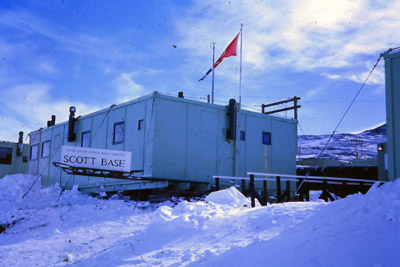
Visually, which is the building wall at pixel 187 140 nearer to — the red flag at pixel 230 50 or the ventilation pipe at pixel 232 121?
the ventilation pipe at pixel 232 121

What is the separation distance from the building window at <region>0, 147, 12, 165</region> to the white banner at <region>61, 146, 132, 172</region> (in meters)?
21.2

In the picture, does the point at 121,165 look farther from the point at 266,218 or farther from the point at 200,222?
the point at 266,218

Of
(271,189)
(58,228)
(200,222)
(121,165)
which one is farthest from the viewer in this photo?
(271,189)

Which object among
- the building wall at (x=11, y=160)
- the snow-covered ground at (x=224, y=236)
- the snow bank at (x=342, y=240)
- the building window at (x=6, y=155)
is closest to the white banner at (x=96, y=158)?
the snow-covered ground at (x=224, y=236)

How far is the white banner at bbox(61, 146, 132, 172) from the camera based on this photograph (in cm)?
1452

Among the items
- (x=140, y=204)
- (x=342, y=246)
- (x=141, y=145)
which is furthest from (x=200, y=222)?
(x=141, y=145)

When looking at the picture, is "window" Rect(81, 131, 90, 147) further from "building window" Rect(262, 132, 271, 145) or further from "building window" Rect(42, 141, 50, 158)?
"building window" Rect(262, 132, 271, 145)

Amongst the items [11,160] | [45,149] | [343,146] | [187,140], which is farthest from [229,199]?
[343,146]

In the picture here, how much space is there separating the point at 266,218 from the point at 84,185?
1439cm

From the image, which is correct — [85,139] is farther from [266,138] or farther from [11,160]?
[11,160]

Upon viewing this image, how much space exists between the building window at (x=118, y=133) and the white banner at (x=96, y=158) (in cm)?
391

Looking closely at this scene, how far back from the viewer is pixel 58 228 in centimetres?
1216

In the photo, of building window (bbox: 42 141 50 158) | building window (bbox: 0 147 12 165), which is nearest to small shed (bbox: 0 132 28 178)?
building window (bbox: 0 147 12 165)

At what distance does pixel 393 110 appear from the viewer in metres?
8.19
